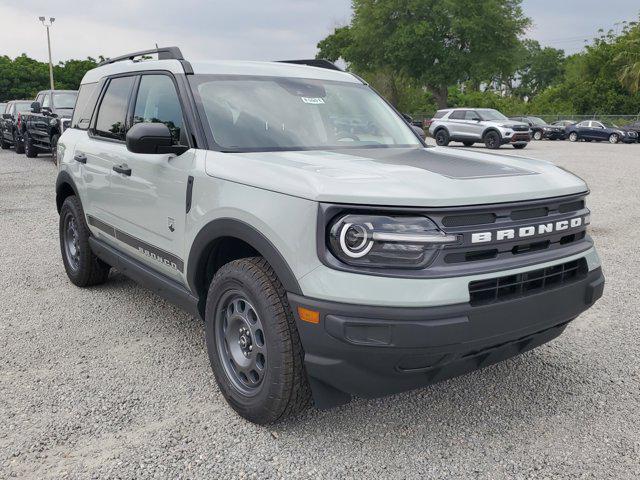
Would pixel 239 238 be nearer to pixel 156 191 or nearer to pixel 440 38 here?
pixel 156 191

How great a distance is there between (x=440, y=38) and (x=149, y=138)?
43.5 metres

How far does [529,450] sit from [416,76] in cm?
4414

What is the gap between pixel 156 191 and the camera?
11.9ft

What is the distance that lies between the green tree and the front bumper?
42.0m

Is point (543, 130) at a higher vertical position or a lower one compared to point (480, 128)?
lower

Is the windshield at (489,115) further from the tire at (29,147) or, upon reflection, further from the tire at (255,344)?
the tire at (255,344)

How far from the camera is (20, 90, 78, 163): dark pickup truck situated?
51.3 ft

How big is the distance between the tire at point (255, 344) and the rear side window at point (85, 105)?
8.63 feet

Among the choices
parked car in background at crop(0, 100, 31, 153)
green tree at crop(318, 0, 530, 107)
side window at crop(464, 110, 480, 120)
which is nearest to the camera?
parked car in background at crop(0, 100, 31, 153)

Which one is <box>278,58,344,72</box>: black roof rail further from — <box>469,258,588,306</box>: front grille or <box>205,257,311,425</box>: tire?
<box>469,258,588,306</box>: front grille

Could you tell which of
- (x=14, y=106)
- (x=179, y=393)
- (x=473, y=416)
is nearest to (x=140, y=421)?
(x=179, y=393)

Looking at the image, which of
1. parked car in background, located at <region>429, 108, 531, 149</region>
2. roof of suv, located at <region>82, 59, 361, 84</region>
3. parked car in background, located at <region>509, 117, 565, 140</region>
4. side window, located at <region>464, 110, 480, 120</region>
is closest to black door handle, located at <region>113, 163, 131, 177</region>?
roof of suv, located at <region>82, 59, 361, 84</region>

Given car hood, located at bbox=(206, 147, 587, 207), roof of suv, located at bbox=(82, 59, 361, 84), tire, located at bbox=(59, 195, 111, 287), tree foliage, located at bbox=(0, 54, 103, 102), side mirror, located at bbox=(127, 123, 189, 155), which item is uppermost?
tree foliage, located at bbox=(0, 54, 103, 102)

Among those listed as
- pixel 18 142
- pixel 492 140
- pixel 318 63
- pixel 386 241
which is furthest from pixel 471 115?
pixel 386 241
